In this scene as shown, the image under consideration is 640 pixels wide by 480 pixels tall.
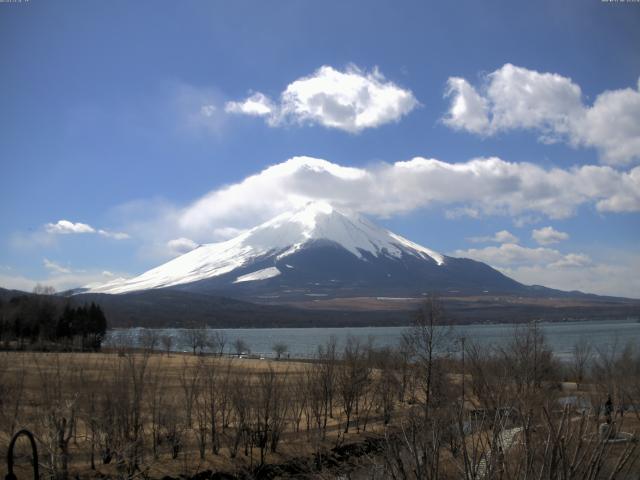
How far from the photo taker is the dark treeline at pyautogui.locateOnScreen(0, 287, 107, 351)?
8788cm

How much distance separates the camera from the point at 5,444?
2119 cm

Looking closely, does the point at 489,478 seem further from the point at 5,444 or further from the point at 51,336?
the point at 51,336

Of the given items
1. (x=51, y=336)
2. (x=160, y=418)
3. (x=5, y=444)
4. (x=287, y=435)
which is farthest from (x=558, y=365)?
(x=51, y=336)

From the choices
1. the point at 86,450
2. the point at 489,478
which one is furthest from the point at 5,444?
the point at 489,478

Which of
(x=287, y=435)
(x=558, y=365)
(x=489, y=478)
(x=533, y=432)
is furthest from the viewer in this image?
(x=558, y=365)

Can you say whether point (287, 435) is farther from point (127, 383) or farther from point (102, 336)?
point (102, 336)

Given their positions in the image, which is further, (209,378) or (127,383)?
(209,378)

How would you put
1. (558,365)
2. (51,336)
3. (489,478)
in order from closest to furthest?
(489,478) < (558,365) < (51,336)

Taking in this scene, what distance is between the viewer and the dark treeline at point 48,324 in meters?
87.9

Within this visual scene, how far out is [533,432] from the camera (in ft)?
29.5

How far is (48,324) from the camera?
303 feet

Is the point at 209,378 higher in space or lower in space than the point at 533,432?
lower

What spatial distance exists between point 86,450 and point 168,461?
3.98 metres

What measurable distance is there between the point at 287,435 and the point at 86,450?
9.90 meters
